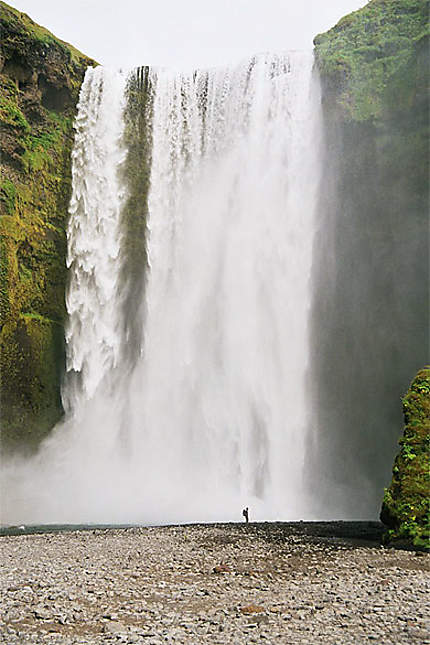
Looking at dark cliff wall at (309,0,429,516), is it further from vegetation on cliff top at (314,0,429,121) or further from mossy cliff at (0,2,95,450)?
mossy cliff at (0,2,95,450)

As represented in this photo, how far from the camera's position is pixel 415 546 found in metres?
9.54

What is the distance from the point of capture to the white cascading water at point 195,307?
20062 mm

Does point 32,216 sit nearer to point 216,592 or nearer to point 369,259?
point 369,259

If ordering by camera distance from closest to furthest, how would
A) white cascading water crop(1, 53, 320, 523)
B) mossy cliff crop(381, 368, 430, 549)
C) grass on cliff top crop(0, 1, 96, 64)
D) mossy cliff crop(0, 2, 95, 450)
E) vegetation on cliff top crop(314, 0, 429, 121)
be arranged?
mossy cliff crop(381, 368, 430, 549)
white cascading water crop(1, 53, 320, 523)
vegetation on cliff top crop(314, 0, 429, 121)
mossy cliff crop(0, 2, 95, 450)
grass on cliff top crop(0, 1, 96, 64)

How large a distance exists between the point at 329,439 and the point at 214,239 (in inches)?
358

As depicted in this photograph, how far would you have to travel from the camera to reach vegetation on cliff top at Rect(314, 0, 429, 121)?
21516mm

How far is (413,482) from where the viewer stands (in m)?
10.0

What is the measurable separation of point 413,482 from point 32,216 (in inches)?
747

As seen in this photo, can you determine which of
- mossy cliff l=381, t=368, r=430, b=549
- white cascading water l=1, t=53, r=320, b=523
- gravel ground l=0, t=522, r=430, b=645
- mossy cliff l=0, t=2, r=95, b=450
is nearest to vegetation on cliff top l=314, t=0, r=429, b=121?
white cascading water l=1, t=53, r=320, b=523

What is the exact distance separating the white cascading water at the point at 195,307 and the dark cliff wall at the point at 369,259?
2.78 feet

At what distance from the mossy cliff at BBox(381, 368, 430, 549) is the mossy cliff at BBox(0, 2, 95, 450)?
16.2 meters

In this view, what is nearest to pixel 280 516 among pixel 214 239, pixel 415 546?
pixel 415 546

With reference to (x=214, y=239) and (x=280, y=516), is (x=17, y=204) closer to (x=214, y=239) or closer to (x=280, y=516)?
(x=214, y=239)

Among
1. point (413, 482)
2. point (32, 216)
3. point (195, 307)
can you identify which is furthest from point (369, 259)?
point (32, 216)
